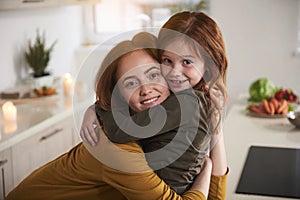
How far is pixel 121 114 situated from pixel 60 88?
2.35 m

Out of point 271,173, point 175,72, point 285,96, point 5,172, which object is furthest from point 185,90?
point 285,96

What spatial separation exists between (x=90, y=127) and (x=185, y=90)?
0.24 metres

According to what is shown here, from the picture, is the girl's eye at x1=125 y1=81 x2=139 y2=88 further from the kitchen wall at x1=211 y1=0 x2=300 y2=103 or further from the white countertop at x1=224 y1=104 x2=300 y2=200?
the kitchen wall at x1=211 y1=0 x2=300 y2=103

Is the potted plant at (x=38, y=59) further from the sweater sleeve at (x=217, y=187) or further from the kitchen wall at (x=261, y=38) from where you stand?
the sweater sleeve at (x=217, y=187)

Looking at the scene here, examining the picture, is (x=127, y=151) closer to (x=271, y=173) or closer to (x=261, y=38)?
(x=271, y=173)

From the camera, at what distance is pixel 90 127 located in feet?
3.67

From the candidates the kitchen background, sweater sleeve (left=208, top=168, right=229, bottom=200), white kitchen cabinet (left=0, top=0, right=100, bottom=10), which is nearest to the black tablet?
sweater sleeve (left=208, top=168, right=229, bottom=200)

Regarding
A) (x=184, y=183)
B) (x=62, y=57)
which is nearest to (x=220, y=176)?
(x=184, y=183)

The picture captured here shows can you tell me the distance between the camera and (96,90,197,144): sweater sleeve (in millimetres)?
999

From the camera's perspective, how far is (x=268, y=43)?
4.03 meters

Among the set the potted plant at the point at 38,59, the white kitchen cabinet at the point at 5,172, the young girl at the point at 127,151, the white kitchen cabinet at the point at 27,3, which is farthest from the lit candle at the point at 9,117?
the young girl at the point at 127,151

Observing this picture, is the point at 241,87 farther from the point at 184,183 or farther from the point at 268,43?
the point at 184,183

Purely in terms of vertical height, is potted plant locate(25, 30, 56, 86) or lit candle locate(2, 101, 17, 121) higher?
potted plant locate(25, 30, 56, 86)

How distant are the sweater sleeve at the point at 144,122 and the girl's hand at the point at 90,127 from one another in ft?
0.17
